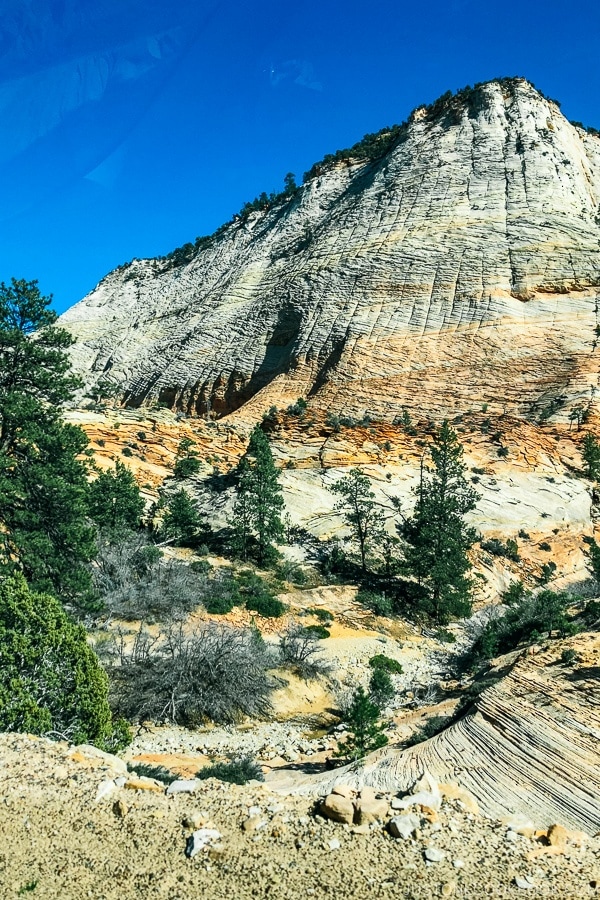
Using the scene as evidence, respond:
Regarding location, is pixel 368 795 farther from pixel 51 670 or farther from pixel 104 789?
pixel 51 670

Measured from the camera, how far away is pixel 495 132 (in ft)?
178

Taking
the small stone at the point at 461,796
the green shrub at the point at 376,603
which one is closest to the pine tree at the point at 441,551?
the green shrub at the point at 376,603

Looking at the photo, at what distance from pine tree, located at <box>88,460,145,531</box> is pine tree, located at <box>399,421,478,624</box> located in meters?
11.9

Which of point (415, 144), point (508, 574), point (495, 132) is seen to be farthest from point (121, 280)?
point (508, 574)

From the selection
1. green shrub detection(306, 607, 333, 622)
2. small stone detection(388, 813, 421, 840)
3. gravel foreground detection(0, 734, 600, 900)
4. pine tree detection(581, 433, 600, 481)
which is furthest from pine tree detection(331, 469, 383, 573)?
small stone detection(388, 813, 421, 840)

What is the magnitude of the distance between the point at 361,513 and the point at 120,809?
68.6 ft

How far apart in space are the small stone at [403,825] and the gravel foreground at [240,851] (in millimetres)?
51

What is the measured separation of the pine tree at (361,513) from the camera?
26.0 metres

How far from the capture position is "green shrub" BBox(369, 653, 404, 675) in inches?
664

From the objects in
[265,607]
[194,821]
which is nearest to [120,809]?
[194,821]

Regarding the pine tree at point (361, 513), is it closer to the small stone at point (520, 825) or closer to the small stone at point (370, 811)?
the small stone at point (520, 825)

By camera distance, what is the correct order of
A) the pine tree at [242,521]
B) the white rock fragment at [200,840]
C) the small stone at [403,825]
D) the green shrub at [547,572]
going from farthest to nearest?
1. the green shrub at [547,572]
2. the pine tree at [242,521]
3. the small stone at [403,825]
4. the white rock fragment at [200,840]

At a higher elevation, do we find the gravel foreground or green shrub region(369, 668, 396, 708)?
the gravel foreground

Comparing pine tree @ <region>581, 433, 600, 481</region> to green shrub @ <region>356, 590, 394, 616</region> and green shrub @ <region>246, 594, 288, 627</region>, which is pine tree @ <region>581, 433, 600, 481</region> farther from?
green shrub @ <region>246, 594, 288, 627</region>
